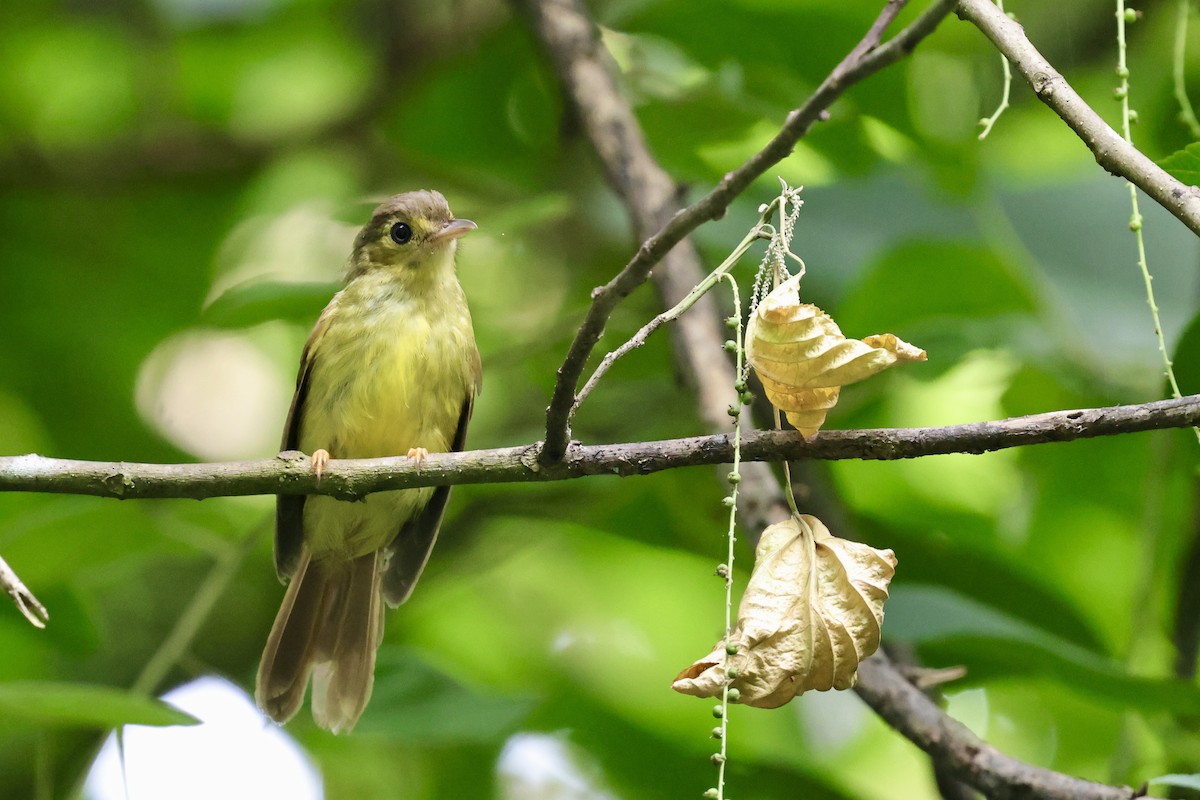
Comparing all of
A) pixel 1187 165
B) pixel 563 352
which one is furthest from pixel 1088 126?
pixel 563 352

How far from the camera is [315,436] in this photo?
4.08 m

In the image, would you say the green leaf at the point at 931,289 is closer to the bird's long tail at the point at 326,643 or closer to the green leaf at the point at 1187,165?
the green leaf at the point at 1187,165

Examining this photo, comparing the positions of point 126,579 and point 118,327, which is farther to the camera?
point 118,327

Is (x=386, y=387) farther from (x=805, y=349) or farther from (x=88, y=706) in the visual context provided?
(x=805, y=349)

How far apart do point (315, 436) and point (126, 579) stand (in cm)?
103

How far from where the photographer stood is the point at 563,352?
4.28 metres

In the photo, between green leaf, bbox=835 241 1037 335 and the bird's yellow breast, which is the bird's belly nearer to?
the bird's yellow breast

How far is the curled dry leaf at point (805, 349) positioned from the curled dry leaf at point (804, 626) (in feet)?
0.82

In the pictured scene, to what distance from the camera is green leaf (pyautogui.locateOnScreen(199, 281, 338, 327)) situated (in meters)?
3.47

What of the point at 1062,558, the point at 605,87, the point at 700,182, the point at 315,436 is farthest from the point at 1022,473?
the point at 315,436

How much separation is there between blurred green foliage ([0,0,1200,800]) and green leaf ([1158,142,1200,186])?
792 millimetres

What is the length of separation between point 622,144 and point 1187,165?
82.2 inches

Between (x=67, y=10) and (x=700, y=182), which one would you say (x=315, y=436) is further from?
(x=67, y=10)

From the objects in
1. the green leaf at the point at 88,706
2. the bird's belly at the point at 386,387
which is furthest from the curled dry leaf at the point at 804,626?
the bird's belly at the point at 386,387
